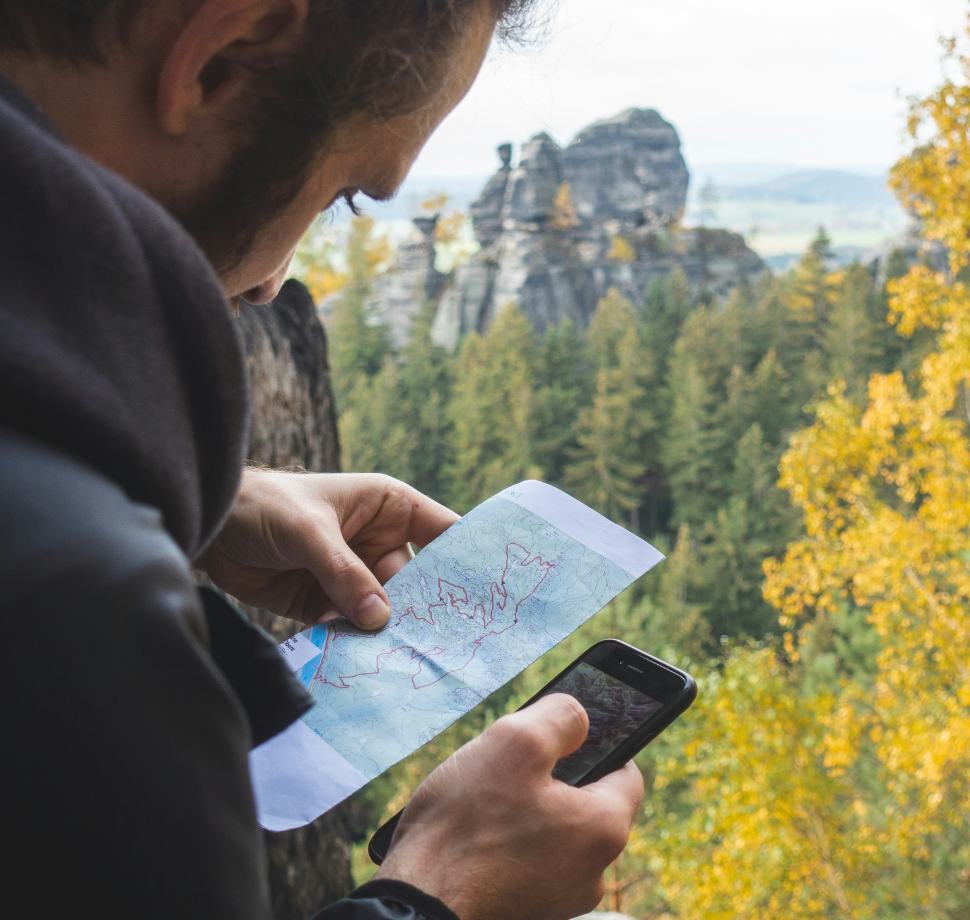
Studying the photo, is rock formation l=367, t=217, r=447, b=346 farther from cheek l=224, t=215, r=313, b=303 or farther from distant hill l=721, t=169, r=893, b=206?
cheek l=224, t=215, r=313, b=303

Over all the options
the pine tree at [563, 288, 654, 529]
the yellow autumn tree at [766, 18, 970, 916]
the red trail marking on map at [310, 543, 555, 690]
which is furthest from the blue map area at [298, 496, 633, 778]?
the pine tree at [563, 288, 654, 529]

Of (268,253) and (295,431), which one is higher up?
(268,253)

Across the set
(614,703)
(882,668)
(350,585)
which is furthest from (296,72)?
(882,668)

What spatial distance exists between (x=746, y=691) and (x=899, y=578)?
196 centimetres

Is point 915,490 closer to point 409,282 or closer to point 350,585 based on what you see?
point 350,585

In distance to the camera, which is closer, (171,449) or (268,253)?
(171,449)

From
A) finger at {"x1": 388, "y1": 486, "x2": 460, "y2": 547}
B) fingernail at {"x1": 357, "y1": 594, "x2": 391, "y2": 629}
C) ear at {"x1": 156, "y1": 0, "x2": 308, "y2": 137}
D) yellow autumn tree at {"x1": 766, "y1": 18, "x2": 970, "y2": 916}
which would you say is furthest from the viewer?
yellow autumn tree at {"x1": 766, "y1": 18, "x2": 970, "y2": 916}

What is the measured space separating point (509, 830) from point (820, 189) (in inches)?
1440

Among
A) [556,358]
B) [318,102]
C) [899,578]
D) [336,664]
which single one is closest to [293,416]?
[336,664]

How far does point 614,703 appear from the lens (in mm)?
833

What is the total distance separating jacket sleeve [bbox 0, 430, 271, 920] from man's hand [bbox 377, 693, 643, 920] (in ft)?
1.03

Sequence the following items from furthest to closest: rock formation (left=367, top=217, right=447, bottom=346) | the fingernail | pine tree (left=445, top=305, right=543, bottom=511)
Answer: rock formation (left=367, top=217, right=447, bottom=346)
pine tree (left=445, top=305, right=543, bottom=511)
the fingernail

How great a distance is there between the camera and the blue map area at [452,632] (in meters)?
0.80

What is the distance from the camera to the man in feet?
0.91
